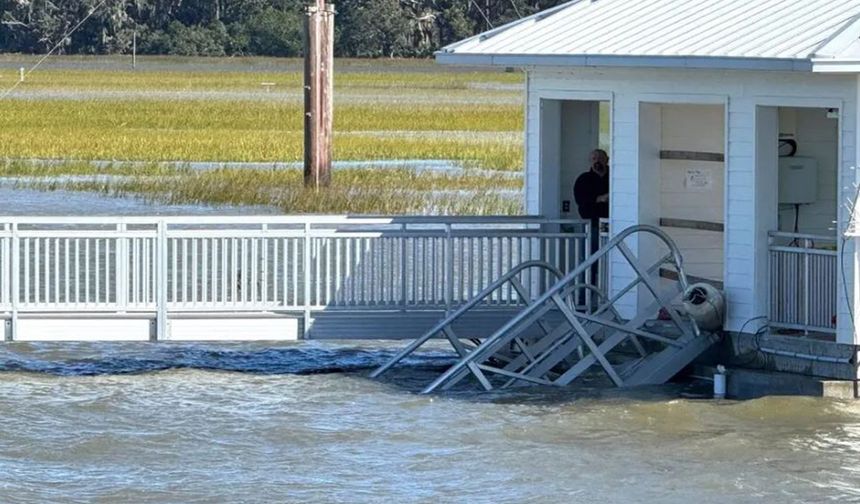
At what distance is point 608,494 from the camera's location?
1402 cm

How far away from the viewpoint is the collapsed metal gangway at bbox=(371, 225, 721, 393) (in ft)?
57.1

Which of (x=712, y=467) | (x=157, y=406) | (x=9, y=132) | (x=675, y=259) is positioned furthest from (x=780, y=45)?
(x=9, y=132)

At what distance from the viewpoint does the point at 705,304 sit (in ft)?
56.8

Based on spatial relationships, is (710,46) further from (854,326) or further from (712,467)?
(712,467)

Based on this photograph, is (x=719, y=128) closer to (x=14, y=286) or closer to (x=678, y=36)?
(x=678, y=36)

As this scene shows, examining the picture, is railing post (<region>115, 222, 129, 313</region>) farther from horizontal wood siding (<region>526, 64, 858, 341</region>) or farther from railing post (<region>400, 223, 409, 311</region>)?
horizontal wood siding (<region>526, 64, 858, 341</region>)

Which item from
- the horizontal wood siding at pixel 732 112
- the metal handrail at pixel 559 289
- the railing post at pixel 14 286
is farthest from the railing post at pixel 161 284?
the horizontal wood siding at pixel 732 112

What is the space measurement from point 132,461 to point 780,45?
600 cm

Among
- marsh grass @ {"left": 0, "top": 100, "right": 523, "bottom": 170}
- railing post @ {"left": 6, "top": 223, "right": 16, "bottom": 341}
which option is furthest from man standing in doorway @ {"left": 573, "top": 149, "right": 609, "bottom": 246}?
marsh grass @ {"left": 0, "top": 100, "right": 523, "bottom": 170}

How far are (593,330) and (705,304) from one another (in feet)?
3.82

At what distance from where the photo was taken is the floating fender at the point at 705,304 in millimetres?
17312

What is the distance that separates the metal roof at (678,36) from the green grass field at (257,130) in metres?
14.0

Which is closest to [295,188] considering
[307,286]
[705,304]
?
[307,286]

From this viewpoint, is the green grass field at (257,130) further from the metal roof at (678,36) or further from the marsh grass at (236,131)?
the metal roof at (678,36)
